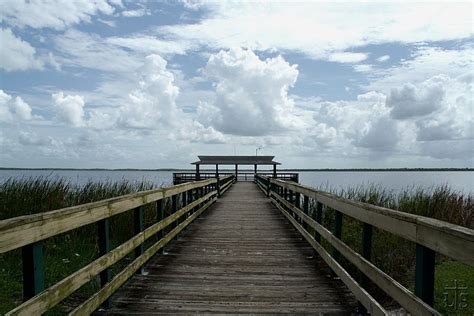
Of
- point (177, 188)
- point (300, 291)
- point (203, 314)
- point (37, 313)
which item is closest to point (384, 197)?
point (177, 188)

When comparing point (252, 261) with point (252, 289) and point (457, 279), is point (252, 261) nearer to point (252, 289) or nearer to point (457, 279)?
point (252, 289)

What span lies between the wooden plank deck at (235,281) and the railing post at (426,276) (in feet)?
4.77

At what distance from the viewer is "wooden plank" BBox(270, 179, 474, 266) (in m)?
2.11

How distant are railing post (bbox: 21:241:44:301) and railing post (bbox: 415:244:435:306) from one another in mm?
2320

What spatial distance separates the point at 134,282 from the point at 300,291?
185cm

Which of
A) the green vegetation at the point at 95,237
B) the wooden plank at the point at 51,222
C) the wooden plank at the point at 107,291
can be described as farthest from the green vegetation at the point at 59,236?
the wooden plank at the point at 51,222

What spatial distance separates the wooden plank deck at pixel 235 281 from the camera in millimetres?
4031

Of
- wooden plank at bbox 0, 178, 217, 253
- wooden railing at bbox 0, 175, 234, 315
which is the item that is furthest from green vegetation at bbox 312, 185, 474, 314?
wooden plank at bbox 0, 178, 217, 253

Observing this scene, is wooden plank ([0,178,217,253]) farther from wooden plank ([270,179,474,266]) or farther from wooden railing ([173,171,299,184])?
wooden railing ([173,171,299,184])

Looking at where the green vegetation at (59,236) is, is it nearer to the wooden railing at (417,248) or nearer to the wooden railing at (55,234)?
the wooden railing at (55,234)

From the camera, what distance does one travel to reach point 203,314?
381 cm

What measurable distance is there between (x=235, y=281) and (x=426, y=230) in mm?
2811

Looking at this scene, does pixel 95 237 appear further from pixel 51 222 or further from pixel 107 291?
pixel 51 222

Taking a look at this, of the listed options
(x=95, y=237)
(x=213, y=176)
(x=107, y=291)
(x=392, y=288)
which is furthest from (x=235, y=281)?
(x=213, y=176)
